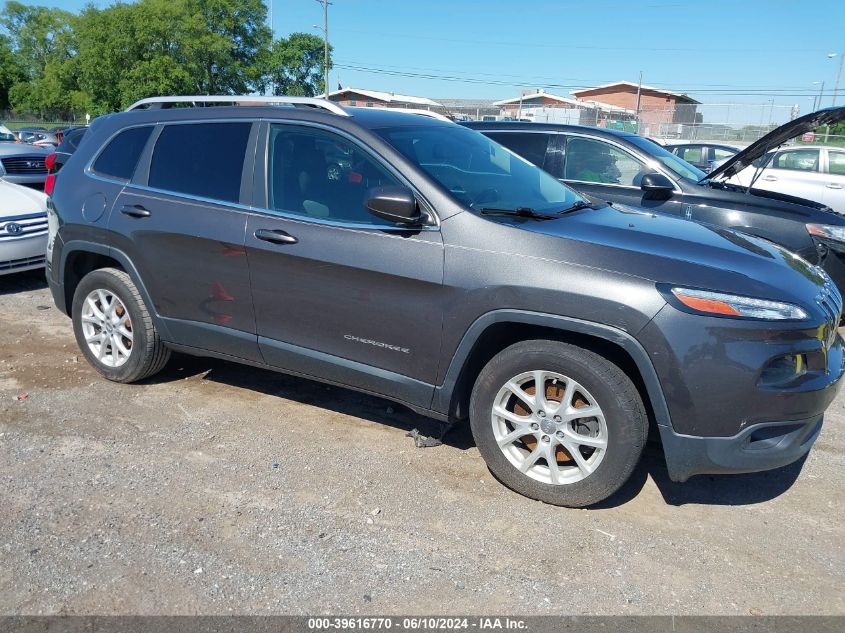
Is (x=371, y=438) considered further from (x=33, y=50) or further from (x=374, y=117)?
(x=33, y=50)

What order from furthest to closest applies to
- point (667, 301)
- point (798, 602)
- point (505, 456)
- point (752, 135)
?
point (752, 135)
point (505, 456)
point (667, 301)
point (798, 602)

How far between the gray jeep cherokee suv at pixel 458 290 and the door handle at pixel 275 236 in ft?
0.04

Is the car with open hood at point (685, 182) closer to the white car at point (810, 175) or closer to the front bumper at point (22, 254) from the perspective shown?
the front bumper at point (22, 254)

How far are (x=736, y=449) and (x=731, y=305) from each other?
0.62 metres

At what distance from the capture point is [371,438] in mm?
4102

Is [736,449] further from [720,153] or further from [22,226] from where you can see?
[720,153]

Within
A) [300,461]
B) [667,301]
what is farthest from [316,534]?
[667,301]

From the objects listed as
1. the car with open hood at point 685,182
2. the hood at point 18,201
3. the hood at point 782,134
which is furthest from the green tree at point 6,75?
the hood at point 782,134

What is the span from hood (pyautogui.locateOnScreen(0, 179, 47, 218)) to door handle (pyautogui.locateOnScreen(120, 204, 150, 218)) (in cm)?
338

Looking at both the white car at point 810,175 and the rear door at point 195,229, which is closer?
the rear door at point 195,229

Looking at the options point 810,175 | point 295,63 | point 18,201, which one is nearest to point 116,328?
point 18,201

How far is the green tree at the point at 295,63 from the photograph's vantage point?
64.1 meters

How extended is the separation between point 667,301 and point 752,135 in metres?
31.9

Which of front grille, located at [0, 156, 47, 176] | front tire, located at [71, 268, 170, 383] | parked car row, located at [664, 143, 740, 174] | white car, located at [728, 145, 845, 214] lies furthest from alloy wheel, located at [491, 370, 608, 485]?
parked car row, located at [664, 143, 740, 174]
